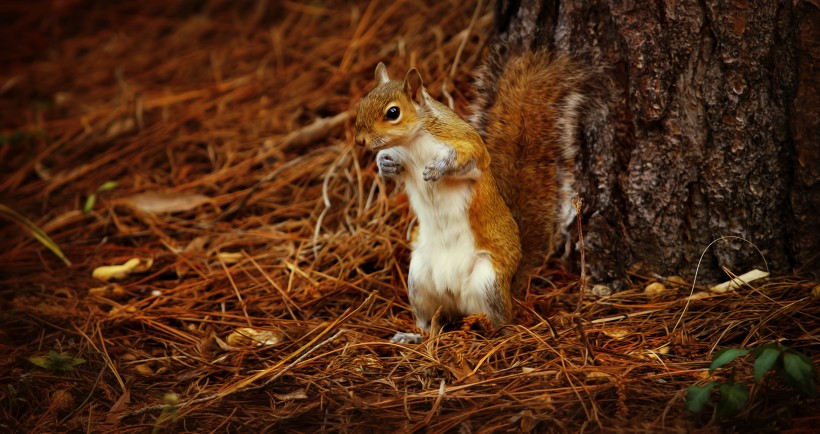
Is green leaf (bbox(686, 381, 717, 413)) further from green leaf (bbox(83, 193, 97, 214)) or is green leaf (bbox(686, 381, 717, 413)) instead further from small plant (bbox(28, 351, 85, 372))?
green leaf (bbox(83, 193, 97, 214))

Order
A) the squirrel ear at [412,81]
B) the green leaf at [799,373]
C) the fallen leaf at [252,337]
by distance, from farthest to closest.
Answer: the fallen leaf at [252,337] → the squirrel ear at [412,81] → the green leaf at [799,373]

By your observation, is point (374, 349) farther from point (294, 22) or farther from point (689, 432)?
point (294, 22)

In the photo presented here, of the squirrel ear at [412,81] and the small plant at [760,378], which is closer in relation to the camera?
the small plant at [760,378]

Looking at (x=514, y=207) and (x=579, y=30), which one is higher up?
(x=579, y=30)

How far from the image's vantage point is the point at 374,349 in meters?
2.02

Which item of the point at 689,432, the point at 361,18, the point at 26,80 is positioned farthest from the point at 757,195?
the point at 26,80

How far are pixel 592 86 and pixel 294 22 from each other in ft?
7.75

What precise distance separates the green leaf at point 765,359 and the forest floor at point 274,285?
5 centimetres

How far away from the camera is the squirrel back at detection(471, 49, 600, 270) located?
2.02 m

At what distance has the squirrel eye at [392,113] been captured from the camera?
1.90m

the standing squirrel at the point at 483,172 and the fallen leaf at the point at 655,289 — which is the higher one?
the standing squirrel at the point at 483,172

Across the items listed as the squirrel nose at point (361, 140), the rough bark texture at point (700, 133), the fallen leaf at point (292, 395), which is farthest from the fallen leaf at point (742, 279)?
the fallen leaf at point (292, 395)

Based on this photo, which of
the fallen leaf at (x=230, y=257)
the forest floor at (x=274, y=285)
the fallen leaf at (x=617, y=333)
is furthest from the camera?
the fallen leaf at (x=230, y=257)

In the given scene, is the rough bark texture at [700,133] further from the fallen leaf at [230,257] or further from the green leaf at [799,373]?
the fallen leaf at [230,257]
